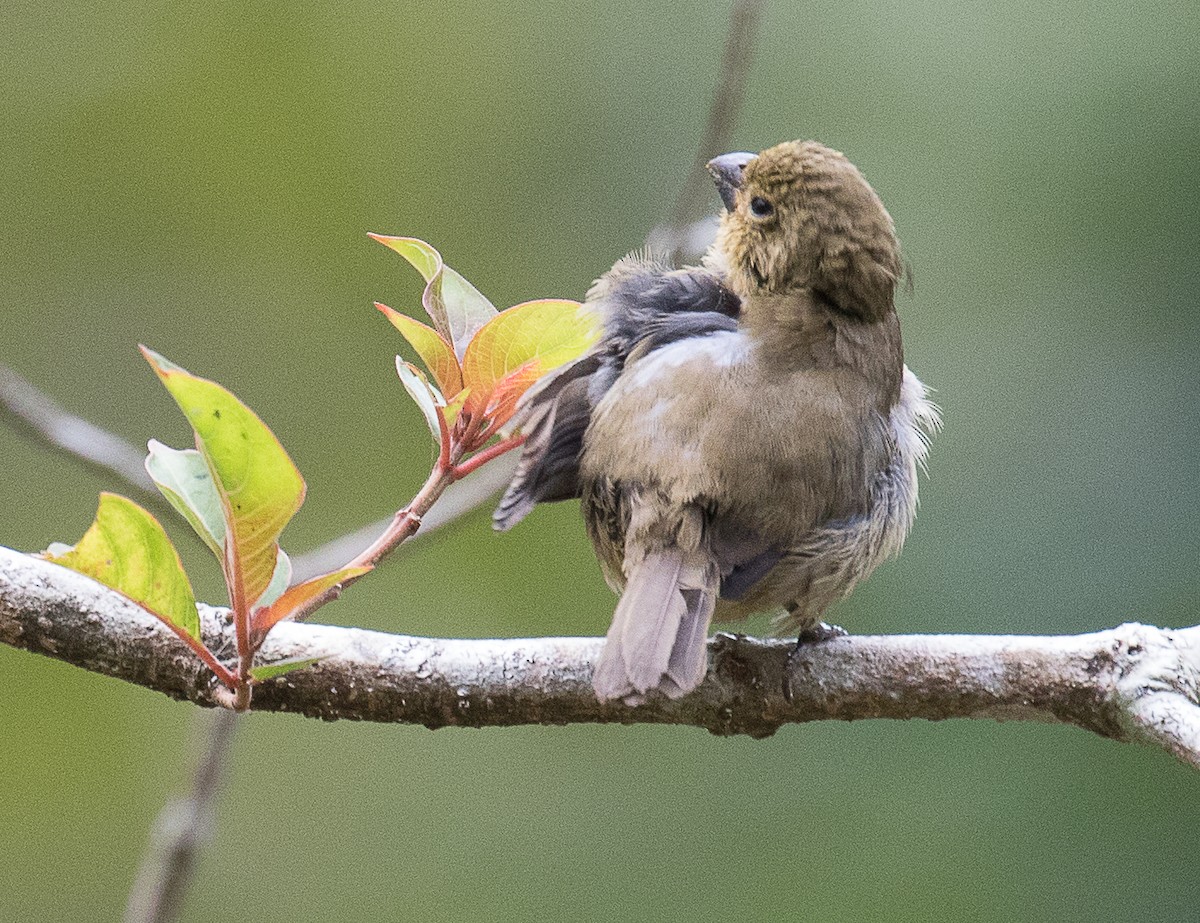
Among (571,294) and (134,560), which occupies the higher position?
(571,294)

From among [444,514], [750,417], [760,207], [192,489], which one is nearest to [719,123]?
[760,207]

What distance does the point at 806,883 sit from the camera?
4.59 m

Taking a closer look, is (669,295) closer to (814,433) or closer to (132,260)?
(814,433)

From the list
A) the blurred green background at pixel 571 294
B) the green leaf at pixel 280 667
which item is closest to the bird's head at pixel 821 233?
the green leaf at pixel 280 667

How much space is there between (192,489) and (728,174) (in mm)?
1460

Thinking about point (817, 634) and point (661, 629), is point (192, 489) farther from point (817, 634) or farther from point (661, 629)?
point (817, 634)

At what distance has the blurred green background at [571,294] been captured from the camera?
15.0ft

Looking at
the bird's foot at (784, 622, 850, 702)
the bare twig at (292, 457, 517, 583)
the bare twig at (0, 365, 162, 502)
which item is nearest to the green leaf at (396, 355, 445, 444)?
the bird's foot at (784, 622, 850, 702)

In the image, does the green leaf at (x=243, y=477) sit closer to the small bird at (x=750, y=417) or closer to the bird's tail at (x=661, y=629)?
the bird's tail at (x=661, y=629)

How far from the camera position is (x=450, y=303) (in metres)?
1.94

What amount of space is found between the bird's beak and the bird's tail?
793mm

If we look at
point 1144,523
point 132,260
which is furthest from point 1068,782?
point 132,260

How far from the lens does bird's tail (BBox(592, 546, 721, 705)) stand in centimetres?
199

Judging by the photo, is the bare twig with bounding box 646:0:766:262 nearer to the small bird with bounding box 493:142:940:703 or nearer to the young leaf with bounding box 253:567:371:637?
the small bird with bounding box 493:142:940:703
